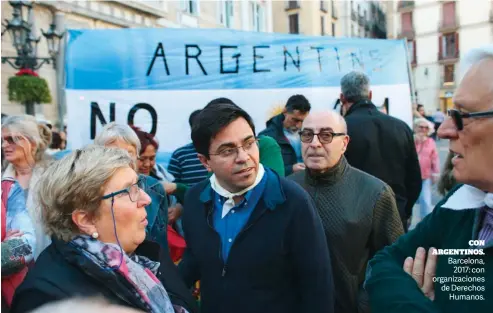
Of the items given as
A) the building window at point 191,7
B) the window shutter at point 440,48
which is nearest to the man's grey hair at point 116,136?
the building window at point 191,7

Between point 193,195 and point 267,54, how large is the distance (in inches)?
131

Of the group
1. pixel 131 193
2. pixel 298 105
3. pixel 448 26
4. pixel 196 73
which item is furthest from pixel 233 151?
pixel 448 26

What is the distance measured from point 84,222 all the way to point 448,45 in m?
32.4

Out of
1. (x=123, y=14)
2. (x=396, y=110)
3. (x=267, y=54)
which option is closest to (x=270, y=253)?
(x=267, y=54)

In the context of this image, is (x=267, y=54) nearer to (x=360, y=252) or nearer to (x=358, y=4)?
(x=360, y=252)

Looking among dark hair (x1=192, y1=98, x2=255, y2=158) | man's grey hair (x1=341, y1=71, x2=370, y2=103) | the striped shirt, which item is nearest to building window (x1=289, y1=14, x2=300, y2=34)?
man's grey hair (x1=341, y1=71, x2=370, y2=103)

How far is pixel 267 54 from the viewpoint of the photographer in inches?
200

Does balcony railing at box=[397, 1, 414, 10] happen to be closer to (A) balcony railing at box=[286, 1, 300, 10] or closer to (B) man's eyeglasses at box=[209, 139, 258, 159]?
(A) balcony railing at box=[286, 1, 300, 10]

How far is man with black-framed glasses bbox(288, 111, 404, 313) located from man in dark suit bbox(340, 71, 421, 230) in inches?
35.5

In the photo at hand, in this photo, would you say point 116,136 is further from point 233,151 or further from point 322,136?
point 322,136

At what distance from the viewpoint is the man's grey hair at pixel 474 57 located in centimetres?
110

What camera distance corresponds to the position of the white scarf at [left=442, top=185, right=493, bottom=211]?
3.64ft

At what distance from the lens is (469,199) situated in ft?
3.80

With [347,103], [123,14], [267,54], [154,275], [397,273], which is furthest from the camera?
[123,14]
